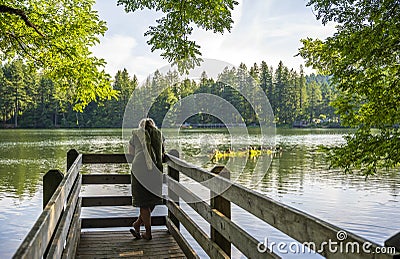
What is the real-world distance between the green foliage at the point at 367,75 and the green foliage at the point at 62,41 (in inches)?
225

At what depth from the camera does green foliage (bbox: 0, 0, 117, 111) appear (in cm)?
1103

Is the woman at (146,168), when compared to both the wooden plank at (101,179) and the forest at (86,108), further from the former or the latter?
the forest at (86,108)

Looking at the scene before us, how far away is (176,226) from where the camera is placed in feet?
18.9

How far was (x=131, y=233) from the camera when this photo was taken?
588cm

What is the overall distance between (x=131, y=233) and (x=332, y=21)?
6.64m

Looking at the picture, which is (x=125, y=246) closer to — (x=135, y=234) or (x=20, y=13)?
(x=135, y=234)

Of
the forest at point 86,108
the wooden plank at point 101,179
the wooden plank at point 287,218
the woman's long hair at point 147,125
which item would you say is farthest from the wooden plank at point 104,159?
the forest at point 86,108

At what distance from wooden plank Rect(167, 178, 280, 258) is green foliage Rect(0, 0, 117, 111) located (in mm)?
7235

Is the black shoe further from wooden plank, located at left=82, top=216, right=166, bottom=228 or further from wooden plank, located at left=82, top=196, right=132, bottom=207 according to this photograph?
wooden plank, located at left=82, top=196, right=132, bottom=207

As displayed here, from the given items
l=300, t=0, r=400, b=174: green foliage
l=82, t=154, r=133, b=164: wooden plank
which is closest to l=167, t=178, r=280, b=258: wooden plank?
l=82, t=154, r=133, b=164: wooden plank

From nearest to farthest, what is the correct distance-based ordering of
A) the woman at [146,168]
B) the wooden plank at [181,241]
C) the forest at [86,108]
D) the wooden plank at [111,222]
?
the wooden plank at [181,241] < the woman at [146,168] < the wooden plank at [111,222] < the forest at [86,108]

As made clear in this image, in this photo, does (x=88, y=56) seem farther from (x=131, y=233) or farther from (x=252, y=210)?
(x=252, y=210)

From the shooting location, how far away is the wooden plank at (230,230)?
2.78m

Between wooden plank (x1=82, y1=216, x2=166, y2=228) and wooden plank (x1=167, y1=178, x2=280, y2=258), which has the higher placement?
wooden plank (x1=167, y1=178, x2=280, y2=258)
